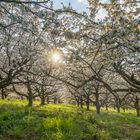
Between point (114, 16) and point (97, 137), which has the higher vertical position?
point (114, 16)

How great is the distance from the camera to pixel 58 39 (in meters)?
10.7

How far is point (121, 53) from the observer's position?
1077 cm

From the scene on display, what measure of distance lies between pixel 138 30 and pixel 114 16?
864 mm

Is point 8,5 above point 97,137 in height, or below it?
above

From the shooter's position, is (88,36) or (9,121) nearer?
(88,36)

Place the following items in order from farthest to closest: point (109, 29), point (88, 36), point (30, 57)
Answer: point (30, 57) → point (88, 36) → point (109, 29)

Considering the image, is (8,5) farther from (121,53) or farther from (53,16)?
(121,53)

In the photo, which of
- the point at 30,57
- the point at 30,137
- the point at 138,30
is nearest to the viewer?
the point at 138,30

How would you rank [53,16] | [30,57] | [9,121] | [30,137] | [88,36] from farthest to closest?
1. [30,57]
2. [9,121]
3. [30,137]
4. [88,36]
5. [53,16]

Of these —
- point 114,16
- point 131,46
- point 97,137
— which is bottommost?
point 97,137

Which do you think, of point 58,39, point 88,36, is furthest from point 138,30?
point 58,39

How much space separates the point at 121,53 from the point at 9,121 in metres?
5.77

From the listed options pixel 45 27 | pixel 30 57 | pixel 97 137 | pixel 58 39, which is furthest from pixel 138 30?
pixel 30 57

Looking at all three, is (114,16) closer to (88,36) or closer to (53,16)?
(88,36)
